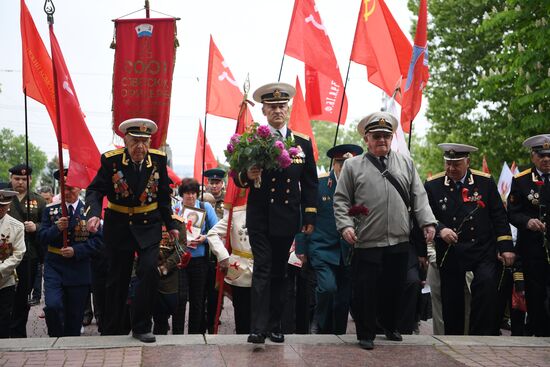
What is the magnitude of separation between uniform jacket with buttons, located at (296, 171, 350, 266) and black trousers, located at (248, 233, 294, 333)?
1.42m

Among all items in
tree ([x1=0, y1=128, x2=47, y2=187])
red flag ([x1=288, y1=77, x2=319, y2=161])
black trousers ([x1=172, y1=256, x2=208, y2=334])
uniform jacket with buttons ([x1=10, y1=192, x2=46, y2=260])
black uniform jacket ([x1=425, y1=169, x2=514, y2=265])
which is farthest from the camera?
tree ([x1=0, y1=128, x2=47, y2=187])

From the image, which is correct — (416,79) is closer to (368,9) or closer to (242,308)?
(368,9)

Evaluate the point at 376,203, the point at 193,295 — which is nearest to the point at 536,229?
the point at 376,203

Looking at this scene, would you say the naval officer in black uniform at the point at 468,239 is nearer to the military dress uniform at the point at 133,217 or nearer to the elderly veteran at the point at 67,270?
the military dress uniform at the point at 133,217

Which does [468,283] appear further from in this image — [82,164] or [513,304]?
[82,164]

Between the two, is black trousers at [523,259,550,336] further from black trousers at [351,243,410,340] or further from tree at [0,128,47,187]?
tree at [0,128,47,187]

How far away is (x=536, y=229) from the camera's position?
828 cm

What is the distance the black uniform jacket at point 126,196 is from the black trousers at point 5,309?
1.77 metres

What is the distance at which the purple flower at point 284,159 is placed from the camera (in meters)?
6.83

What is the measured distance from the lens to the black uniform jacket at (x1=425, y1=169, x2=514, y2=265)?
8234 mm

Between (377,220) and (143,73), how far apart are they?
338 cm

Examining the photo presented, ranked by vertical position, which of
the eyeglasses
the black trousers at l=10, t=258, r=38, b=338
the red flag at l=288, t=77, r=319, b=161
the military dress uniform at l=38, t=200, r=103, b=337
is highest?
the red flag at l=288, t=77, r=319, b=161

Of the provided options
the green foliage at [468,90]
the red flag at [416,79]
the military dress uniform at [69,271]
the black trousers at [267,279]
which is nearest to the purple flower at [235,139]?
the black trousers at [267,279]

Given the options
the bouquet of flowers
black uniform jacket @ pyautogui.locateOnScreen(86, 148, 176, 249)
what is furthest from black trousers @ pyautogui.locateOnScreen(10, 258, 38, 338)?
the bouquet of flowers
